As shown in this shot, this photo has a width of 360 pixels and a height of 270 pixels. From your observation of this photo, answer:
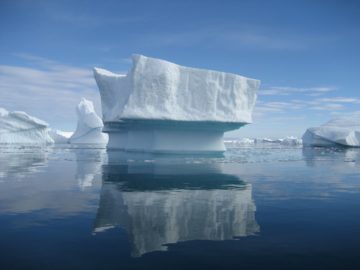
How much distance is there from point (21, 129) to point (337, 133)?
48.3 meters

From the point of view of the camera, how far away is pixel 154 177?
43.9ft

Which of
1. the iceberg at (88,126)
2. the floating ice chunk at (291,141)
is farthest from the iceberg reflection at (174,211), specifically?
the floating ice chunk at (291,141)

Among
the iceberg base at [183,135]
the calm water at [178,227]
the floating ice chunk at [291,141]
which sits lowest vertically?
the calm water at [178,227]

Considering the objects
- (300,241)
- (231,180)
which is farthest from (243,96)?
(300,241)

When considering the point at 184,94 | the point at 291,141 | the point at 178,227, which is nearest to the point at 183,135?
the point at 184,94

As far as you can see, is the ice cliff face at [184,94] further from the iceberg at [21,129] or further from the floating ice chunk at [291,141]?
the floating ice chunk at [291,141]

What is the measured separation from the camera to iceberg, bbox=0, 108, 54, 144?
184 feet

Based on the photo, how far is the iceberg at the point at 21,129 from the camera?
5606 centimetres

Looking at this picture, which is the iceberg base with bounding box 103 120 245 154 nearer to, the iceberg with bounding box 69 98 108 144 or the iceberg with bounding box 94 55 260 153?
the iceberg with bounding box 94 55 260 153

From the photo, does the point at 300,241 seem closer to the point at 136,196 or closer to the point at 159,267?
the point at 159,267

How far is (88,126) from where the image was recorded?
2525 inches

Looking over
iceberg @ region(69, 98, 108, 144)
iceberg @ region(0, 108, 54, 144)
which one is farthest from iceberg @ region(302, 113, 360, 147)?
iceberg @ region(0, 108, 54, 144)

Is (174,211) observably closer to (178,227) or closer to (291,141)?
(178,227)

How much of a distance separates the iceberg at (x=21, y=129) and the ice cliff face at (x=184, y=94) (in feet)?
106
